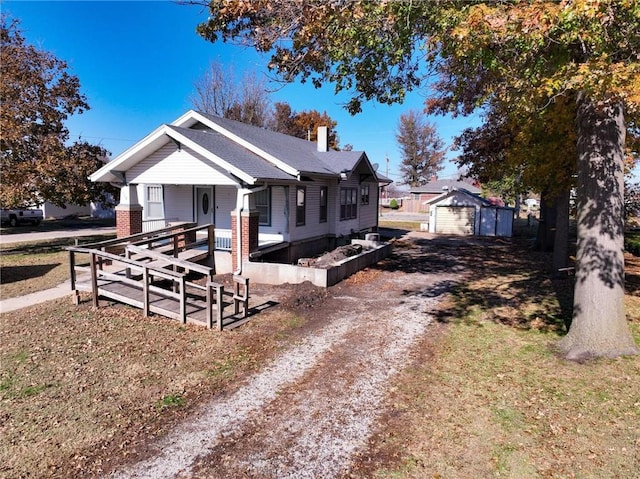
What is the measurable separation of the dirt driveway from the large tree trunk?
309 cm

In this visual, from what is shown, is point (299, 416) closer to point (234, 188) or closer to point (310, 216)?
point (234, 188)

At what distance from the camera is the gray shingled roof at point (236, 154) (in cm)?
1397

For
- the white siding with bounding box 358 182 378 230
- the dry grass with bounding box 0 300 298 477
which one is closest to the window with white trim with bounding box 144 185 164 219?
the dry grass with bounding box 0 300 298 477

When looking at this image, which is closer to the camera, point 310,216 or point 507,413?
point 507,413

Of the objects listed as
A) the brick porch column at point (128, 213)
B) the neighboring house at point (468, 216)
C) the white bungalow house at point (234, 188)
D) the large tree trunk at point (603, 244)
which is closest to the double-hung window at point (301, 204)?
the white bungalow house at point (234, 188)

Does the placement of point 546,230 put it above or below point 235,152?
below

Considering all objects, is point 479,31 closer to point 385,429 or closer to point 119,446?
point 385,429

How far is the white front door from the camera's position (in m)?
17.4

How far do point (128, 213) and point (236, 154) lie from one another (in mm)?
4724

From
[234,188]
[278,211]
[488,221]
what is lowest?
[488,221]

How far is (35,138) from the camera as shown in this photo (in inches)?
720

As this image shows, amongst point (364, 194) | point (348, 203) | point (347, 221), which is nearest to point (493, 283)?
point (347, 221)

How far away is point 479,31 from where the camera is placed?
642 cm

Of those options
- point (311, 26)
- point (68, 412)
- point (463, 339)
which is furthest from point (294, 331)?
point (311, 26)
